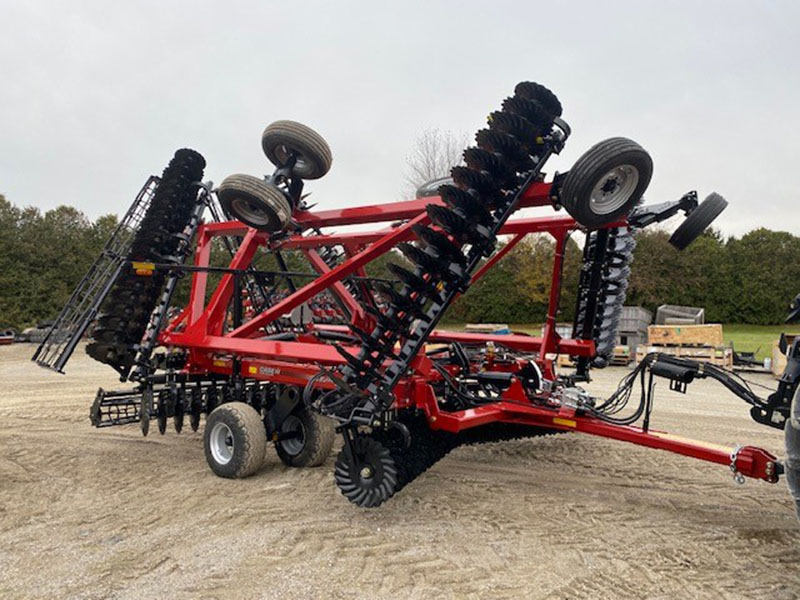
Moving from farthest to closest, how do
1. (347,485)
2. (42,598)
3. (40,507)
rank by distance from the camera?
(40,507) → (347,485) → (42,598)

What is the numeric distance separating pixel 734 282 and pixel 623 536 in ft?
79.9

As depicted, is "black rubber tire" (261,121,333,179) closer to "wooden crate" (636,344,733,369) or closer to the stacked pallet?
"wooden crate" (636,344,733,369)

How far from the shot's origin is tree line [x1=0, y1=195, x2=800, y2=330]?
878 inches

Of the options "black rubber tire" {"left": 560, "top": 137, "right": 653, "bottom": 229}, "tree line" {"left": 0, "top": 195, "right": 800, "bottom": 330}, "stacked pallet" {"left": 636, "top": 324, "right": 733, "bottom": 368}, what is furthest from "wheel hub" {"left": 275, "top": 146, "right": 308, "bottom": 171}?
"tree line" {"left": 0, "top": 195, "right": 800, "bottom": 330}

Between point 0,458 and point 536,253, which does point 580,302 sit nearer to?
point 0,458

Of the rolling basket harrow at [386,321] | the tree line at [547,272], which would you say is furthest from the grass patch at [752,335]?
the rolling basket harrow at [386,321]

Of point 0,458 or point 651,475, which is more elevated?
point 651,475

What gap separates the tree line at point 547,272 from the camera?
878 inches

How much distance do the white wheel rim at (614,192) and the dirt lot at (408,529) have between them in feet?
6.59

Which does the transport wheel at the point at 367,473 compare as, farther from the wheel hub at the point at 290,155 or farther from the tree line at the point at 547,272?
the tree line at the point at 547,272

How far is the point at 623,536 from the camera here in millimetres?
3680

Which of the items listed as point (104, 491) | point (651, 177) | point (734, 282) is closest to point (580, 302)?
point (651, 177)

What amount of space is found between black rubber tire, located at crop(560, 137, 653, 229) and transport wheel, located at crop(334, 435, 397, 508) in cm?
191

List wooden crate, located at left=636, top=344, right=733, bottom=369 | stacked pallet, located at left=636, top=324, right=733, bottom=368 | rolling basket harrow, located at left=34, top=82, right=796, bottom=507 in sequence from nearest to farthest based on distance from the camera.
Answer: rolling basket harrow, located at left=34, top=82, right=796, bottom=507 → wooden crate, located at left=636, top=344, right=733, bottom=369 → stacked pallet, located at left=636, top=324, right=733, bottom=368
